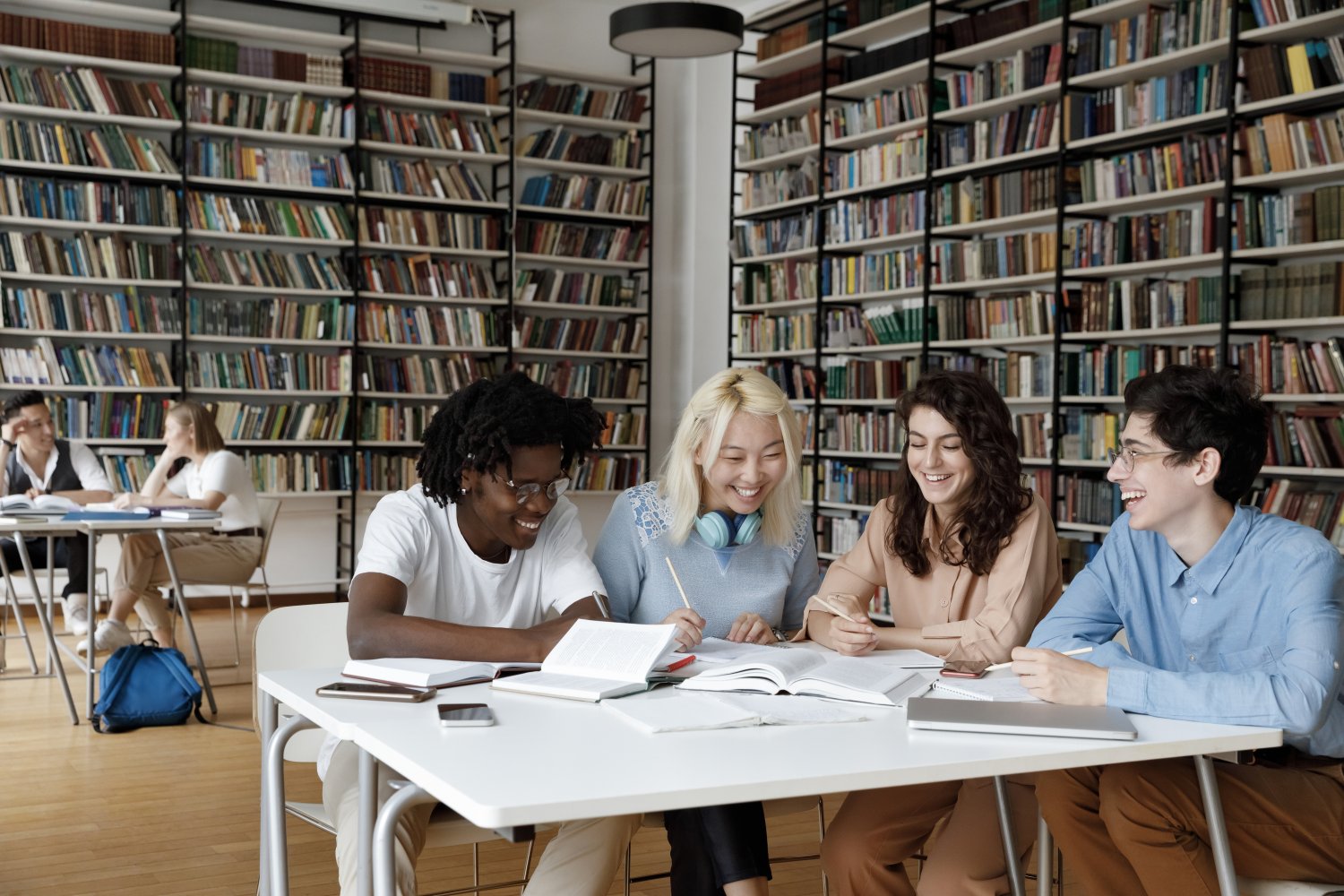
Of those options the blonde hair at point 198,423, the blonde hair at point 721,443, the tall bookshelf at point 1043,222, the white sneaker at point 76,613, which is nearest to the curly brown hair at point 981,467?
the blonde hair at point 721,443

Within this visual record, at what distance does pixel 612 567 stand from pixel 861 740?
1075 mm

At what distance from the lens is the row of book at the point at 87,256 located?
625cm

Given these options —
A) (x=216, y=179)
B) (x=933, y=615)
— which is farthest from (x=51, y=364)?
(x=933, y=615)

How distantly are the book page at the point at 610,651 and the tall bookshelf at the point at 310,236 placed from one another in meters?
5.22

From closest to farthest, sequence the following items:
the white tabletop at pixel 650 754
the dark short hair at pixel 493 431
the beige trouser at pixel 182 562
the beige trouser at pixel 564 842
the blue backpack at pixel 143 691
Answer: the white tabletop at pixel 650 754, the beige trouser at pixel 564 842, the dark short hair at pixel 493 431, the blue backpack at pixel 143 691, the beige trouser at pixel 182 562

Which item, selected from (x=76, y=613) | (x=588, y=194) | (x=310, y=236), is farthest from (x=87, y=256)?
(x=588, y=194)

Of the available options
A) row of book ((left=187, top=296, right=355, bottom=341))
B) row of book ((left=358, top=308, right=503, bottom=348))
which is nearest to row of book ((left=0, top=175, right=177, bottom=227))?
row of book ((left=187, top=296, right=355, bottom=341))

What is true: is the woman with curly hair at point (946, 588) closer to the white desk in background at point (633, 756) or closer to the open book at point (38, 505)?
the white desk in background at point (633, 756)

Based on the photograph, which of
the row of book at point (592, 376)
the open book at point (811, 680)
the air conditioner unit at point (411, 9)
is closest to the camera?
the open book at point (811, 680)

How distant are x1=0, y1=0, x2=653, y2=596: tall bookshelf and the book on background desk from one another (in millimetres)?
5490

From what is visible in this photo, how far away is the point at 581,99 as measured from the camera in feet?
24.6

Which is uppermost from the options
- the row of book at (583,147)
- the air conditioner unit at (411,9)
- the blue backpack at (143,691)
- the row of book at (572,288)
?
the air conditioner unit at (411,9)

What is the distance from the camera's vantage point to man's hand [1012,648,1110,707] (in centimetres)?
168

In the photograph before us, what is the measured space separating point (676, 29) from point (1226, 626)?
3885mm
